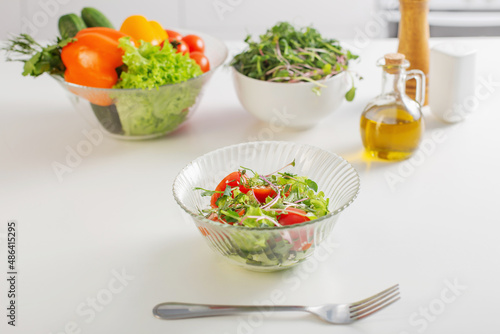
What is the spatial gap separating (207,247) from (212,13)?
2.49m

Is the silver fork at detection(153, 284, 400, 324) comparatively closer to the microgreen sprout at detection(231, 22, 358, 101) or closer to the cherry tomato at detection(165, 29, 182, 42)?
the microgreen sprout at detection(231, 22, 358, 101)

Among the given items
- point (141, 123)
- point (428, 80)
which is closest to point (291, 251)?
point (141, 123)

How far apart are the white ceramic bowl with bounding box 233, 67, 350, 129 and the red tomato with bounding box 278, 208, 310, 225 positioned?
1.48ft

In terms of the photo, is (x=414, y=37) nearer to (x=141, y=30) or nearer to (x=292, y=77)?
(x=292, y=77)

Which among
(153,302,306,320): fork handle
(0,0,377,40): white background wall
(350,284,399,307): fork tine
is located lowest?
(0,0,377,40): white background wall

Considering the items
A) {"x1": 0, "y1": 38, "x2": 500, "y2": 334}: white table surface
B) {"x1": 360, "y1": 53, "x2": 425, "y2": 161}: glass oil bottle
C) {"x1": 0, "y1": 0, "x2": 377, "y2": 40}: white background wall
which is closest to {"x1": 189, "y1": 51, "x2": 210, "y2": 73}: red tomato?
{"x1": 0, "y1": 38, "x2": 500, "y2": 334}: white table surface

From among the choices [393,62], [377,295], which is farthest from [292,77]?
[377,295]

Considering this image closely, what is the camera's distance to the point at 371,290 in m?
0.87

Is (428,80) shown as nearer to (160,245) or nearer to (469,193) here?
(469,193)

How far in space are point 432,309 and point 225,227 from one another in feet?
1.02

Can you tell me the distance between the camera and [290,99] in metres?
1.26

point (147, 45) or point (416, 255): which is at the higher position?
point (147, 45)

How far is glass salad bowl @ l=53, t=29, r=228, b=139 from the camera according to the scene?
4.04ft

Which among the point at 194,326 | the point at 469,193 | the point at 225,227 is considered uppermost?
the point at 225,227
